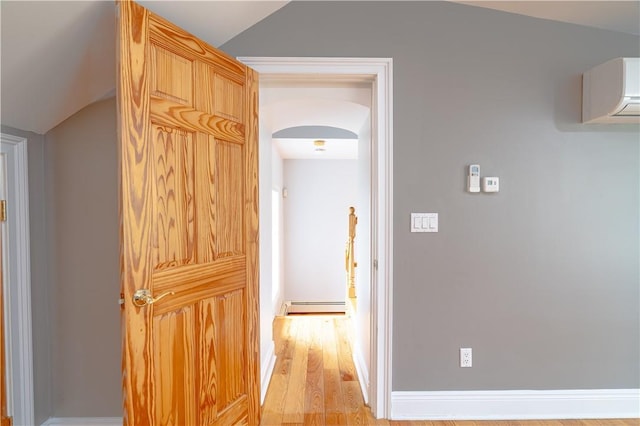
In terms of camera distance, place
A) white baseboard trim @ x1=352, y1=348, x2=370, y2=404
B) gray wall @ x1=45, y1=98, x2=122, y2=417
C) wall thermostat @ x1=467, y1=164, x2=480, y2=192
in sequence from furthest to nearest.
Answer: white baseboard trim @ x1=352, y1=348, x2=370, y2=404, wall thermostat @ x1=467, y1=164, x2=480, y2=192, gray wall @ x1=45, y1=98, x2=122, y2=417

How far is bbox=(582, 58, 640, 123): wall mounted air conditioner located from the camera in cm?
165

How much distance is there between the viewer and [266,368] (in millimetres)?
2424

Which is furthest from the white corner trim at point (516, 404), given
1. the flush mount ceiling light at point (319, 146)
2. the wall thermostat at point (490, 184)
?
the flush mount ceiling light at point (319, 146)

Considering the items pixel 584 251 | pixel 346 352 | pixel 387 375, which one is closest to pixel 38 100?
pixel 387 375

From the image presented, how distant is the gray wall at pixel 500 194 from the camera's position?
1.91 metres

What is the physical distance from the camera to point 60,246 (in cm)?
183

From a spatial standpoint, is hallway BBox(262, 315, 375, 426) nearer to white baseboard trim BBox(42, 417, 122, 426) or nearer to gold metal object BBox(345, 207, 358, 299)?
gold metal object BBox(345, 207, 358, 299)

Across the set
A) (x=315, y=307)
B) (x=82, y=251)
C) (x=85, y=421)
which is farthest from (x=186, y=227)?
(x=315, y=307)

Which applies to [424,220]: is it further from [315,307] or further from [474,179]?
[315,307]

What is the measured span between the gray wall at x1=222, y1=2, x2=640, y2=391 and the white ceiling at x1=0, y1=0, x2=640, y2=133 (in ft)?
0.28

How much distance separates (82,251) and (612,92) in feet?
10.0

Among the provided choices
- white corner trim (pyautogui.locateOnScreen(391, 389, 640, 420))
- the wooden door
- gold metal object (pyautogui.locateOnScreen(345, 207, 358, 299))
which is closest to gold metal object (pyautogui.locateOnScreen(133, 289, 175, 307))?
the wooden door

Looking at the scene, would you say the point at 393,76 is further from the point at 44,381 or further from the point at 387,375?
the point at 44,381

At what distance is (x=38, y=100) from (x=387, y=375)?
93.4 inches
